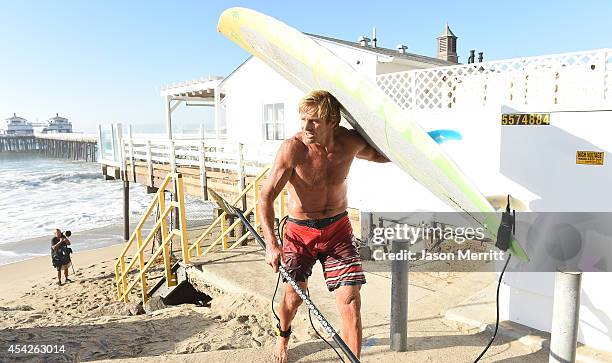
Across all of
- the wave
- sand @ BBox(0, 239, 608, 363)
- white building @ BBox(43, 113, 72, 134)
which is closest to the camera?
sand @ BBox(0, 239, 608, 363)

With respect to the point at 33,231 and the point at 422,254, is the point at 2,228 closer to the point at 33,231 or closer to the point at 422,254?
the point at 33,231

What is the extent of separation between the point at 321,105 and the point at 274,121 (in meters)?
11.1

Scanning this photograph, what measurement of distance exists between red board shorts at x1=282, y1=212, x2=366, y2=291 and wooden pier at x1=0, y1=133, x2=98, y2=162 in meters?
48.4

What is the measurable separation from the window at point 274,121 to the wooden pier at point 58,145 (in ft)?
126

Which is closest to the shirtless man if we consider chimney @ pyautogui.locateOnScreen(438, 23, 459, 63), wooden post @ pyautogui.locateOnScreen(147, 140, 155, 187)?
wooden post @ pyautogui.locateOnScreen(147, 140, 155, 187)

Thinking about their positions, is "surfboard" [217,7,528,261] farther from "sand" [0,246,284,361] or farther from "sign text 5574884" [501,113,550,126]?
"sand" [0,246,284,361]

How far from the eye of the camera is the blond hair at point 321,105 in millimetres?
2389

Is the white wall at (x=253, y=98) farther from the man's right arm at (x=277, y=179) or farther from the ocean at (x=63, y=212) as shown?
the man's right arm at (x=277, y=179)

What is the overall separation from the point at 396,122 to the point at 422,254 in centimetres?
550

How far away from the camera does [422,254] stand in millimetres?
7035

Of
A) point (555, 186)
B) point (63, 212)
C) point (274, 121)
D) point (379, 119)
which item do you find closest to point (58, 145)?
point (63, 212)

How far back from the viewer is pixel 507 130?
3.10 metres

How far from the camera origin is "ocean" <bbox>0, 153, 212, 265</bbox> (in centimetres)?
1756

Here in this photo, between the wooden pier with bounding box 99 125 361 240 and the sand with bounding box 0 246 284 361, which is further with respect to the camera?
the wooden pier with bounding box 99 125 361 240
